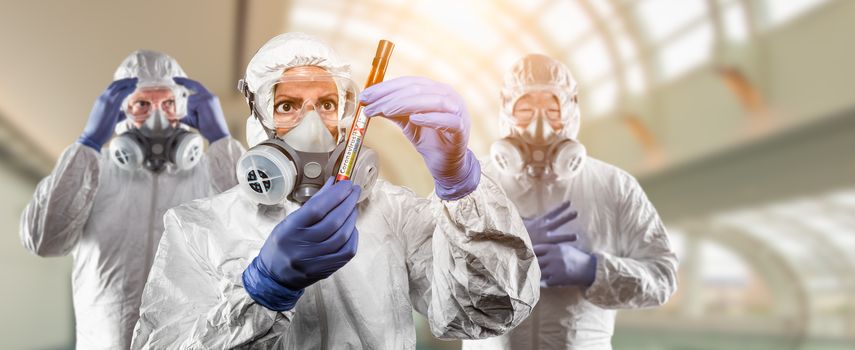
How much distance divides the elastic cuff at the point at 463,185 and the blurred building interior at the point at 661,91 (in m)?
3.41

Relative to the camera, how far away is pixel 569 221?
226 centimetres

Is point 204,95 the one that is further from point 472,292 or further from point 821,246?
point 821,246

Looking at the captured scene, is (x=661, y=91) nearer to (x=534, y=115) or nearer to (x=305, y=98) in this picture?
(x=534, y=115)

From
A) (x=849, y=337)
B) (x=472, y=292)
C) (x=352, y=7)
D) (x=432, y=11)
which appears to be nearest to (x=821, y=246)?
(x=849, y=337)

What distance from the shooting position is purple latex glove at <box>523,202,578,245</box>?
2.11m

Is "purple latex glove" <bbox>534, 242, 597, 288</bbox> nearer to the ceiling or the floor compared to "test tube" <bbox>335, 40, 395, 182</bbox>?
nearer to the floor

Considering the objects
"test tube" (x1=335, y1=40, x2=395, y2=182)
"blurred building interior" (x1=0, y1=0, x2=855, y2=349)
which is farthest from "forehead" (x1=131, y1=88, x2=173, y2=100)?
"blurred building interior" (x1=0, y1=0, x2=855, y2=349)

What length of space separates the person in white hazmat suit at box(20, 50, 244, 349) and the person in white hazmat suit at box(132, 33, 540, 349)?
1.16m

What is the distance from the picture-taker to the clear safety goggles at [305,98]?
1527 mm

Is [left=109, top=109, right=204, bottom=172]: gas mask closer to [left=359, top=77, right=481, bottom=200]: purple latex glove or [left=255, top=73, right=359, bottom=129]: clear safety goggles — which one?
[left=255, top=73, right=359, bottom=129]: clear safety goggles

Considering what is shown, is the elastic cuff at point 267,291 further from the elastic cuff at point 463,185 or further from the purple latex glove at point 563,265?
the purple latex glove at point 563,265

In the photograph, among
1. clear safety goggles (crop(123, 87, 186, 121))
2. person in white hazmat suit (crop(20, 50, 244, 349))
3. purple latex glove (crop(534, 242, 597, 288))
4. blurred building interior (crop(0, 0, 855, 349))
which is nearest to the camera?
purple latex glove (crop(534, 242, 597, 288))

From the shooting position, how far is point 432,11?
21.4ft

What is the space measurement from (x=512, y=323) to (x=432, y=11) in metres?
5.32
